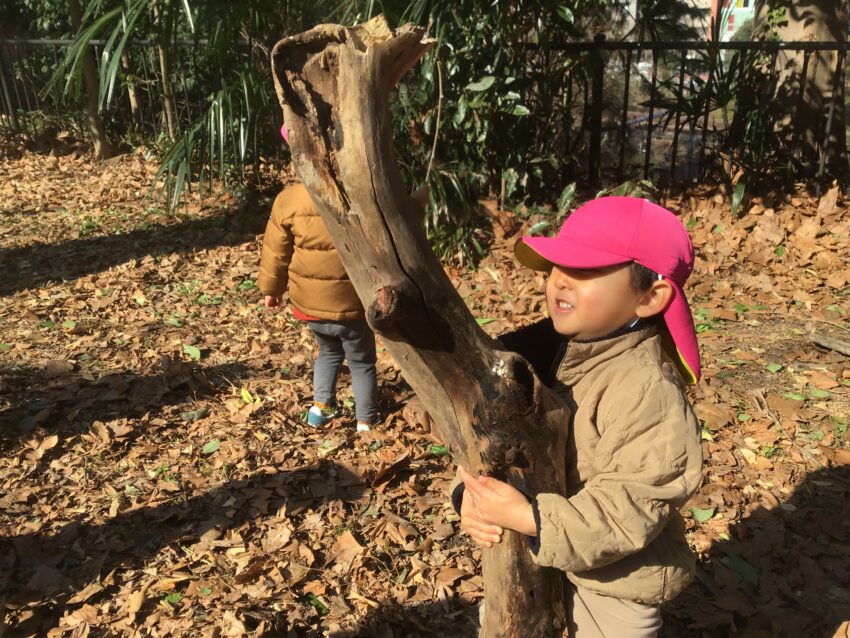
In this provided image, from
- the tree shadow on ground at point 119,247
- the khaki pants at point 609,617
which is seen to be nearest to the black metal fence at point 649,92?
the tree shadow on ground at point 119,247

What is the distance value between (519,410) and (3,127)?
11.5 metres

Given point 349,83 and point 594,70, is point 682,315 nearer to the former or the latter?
point 349,83

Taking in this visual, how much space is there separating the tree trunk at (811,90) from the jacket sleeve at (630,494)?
5.70 metres

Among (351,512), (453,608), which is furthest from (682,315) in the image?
(351,512)

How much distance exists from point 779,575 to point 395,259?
7.70 ft

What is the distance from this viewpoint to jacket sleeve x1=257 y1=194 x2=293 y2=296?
3.52 m

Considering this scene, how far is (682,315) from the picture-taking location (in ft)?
5.18

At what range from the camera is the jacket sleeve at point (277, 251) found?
3523 millimetres

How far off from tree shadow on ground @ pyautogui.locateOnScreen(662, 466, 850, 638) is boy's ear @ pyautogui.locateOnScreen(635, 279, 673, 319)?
1.58 metres

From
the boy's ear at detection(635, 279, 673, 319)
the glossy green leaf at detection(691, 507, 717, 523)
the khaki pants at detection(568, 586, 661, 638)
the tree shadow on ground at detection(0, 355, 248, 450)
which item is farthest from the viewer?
the tree shadow on ground at detection(0, 355, 248, 450)

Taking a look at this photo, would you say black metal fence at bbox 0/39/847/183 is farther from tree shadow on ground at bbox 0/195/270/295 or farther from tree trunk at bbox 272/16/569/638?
tree trunk at bbox 272/16/569/638

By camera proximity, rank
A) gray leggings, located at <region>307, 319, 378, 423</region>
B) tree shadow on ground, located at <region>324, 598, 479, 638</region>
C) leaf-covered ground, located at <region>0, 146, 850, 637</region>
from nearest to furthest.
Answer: tree shadow on ground, located at <region>324, 598, 479, 638</region> < leaf-covered ground, located at <region>0, 146, 850, 637</region> < gray leggings, located at <region>307, 319, 378, 423</region>

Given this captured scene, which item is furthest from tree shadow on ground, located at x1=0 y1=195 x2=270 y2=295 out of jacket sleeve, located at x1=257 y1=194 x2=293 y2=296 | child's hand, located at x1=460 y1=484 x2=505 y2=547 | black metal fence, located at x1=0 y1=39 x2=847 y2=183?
child's hand, located at x1=460 y1=484 x2=505 y2=547

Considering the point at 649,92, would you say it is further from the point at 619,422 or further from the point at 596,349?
the point at 619,422
